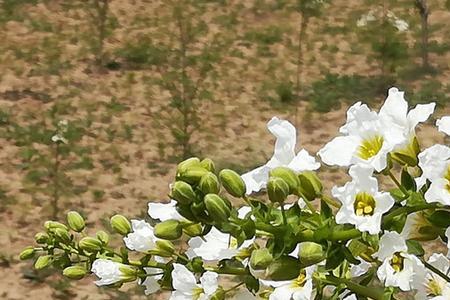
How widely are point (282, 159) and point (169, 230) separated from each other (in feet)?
0.38

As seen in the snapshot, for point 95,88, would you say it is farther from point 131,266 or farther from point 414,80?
point 131,266

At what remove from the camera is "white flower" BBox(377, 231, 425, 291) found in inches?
29.7

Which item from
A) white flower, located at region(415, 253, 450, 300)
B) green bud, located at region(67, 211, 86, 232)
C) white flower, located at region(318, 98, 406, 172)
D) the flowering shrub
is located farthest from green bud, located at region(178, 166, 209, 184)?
green bud, located at region(67, 211, 86, 232)

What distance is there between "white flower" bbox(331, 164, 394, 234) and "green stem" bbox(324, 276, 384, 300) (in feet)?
0.19

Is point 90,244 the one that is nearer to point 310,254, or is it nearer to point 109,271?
point 109,271

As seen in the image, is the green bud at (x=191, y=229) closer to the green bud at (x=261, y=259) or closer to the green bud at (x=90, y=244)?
the green bud at (x=261, y=259)

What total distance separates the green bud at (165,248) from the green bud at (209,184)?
0.42 feet

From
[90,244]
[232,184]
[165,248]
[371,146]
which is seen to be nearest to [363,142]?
[371,146]

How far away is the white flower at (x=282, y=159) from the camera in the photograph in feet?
2.72

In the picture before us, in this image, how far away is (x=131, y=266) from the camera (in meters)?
0.94

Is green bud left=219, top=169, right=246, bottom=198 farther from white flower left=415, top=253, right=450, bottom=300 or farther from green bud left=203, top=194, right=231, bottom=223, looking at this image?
white flower left=415, top=253, right=450, bottom=300

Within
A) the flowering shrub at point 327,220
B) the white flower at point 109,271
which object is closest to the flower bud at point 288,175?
the flowering shrub at point 327,220

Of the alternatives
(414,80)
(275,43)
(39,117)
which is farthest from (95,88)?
(414,80)

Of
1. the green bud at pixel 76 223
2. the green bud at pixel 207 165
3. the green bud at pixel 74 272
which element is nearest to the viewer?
the green bud at pixel 207 165
